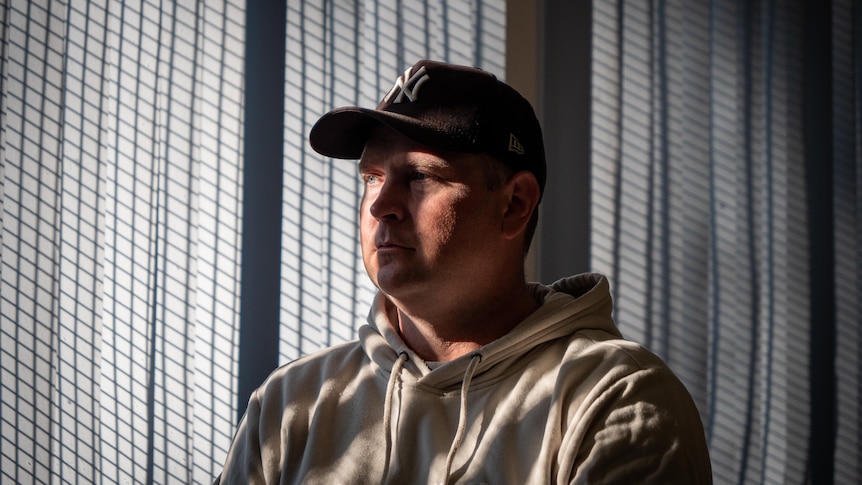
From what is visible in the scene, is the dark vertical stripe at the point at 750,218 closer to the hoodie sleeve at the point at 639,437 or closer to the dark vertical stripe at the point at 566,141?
the dark vertical stripe at the point at 566,141

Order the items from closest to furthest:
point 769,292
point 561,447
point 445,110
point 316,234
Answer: point 561,447 < point 445,110 < point 316,234 < point 769,292

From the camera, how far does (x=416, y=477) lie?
3.94 feet

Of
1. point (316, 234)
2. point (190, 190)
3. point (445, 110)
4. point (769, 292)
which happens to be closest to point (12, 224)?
point (190, 190)

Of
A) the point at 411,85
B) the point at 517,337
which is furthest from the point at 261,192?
the point at 517,337

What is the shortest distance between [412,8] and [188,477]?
4.21ft

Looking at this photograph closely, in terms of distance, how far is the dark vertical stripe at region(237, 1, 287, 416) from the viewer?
1.95m

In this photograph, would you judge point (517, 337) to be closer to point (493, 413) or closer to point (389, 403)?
point (493, 413)

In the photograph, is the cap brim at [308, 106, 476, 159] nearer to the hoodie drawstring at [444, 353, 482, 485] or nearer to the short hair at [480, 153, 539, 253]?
the short hair at [480, 153, 539, 253]

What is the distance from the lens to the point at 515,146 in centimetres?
128

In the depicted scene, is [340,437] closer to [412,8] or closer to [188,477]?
[188,477]

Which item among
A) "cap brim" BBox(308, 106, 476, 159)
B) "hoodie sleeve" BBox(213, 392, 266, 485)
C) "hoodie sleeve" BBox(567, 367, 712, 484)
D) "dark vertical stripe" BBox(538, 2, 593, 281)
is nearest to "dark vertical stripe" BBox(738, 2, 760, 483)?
"dark vertical stripe" BBox(538, 2, 593, 281)

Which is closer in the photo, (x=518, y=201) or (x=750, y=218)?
(x=518, y=201)

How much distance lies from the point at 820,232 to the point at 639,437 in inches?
60.6

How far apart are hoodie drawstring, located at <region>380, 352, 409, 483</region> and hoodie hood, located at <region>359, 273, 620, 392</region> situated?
1 cm
